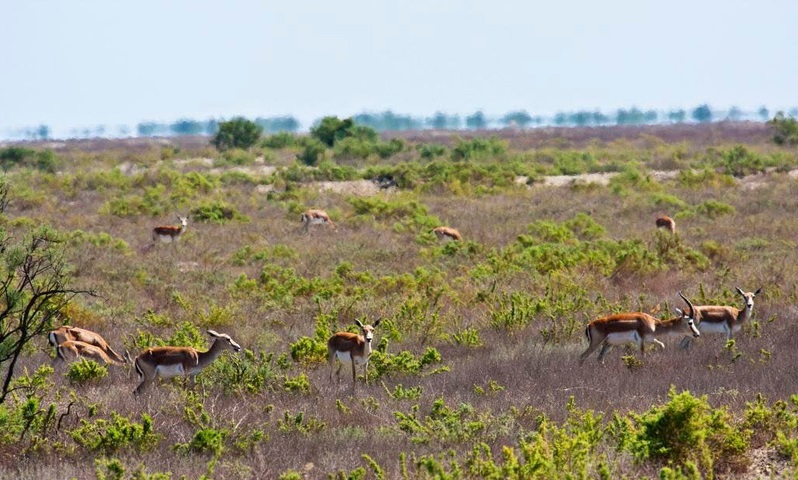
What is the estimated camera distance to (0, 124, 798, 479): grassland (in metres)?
7.81

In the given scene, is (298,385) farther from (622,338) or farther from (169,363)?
(622,338)

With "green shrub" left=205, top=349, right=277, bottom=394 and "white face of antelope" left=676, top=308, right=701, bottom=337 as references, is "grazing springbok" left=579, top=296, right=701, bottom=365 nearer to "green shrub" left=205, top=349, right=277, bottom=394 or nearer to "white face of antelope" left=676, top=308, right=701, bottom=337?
"white face of antelope" left=676, top=308, right=701, bottom=337

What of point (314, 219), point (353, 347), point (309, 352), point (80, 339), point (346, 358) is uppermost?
point (353, 347)

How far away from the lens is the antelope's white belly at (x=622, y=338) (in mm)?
11805

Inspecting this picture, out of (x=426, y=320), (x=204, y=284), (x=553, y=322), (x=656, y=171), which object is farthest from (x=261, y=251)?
(x=656, y=171)

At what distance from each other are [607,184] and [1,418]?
29772 millimetres

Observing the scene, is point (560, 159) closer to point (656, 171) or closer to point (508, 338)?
point (656, 171)

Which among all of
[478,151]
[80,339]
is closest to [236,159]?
[478,151]

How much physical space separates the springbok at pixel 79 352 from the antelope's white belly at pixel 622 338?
5.58 metres

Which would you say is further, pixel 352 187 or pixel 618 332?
pixel 352 187

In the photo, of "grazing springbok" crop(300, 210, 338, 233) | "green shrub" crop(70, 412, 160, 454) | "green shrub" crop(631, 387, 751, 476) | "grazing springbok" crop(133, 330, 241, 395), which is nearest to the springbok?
"grazing springbok" crop(133, 330, 241, 395)

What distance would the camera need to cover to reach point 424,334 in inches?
528

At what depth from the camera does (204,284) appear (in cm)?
1770

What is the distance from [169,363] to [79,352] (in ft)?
5.42
